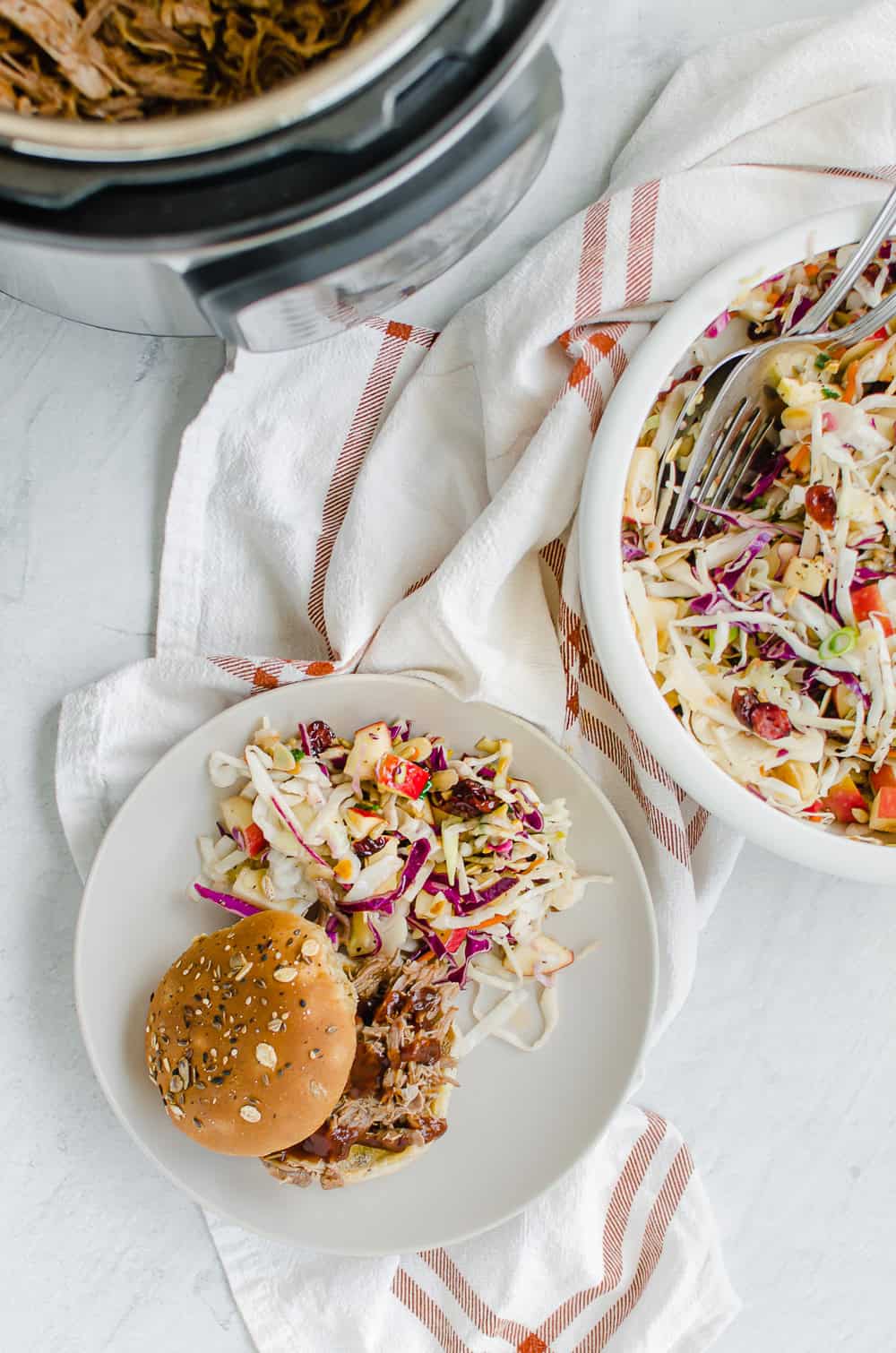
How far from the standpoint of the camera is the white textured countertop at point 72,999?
1.20m

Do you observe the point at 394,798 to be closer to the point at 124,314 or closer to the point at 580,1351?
the point at 124,314

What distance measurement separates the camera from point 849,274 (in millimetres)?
1054

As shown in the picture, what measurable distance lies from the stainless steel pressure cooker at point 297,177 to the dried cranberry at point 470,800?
19.4 inches

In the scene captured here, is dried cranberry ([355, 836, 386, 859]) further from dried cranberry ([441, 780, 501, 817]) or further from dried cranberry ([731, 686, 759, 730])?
dried cranberry ([731, 686, 759, 730])

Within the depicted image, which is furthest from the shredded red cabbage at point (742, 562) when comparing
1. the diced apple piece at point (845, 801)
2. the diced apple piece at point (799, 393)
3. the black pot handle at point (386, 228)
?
the black pot handle at point (386, 228)

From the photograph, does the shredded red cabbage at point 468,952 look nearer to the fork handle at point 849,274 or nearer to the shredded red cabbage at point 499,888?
the shredded red cabbage at point 499,888

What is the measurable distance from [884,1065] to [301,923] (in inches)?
27.6

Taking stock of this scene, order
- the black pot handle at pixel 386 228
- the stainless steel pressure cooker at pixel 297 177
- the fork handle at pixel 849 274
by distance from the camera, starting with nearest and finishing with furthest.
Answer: the stainless steel pressure cooker at pixel 297 177 < the black pot handle at pixel 386 228 < the fork handle at pixel 849 274

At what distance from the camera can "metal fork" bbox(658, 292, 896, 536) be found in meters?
1.11

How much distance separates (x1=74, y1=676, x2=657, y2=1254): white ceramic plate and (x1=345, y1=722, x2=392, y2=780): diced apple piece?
0.10 ft

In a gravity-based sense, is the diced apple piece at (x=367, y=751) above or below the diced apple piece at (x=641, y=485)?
below

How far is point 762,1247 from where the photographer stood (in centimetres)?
140

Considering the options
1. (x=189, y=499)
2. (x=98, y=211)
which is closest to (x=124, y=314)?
(x=98, y=211)

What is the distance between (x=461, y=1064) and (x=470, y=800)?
0.94ft
